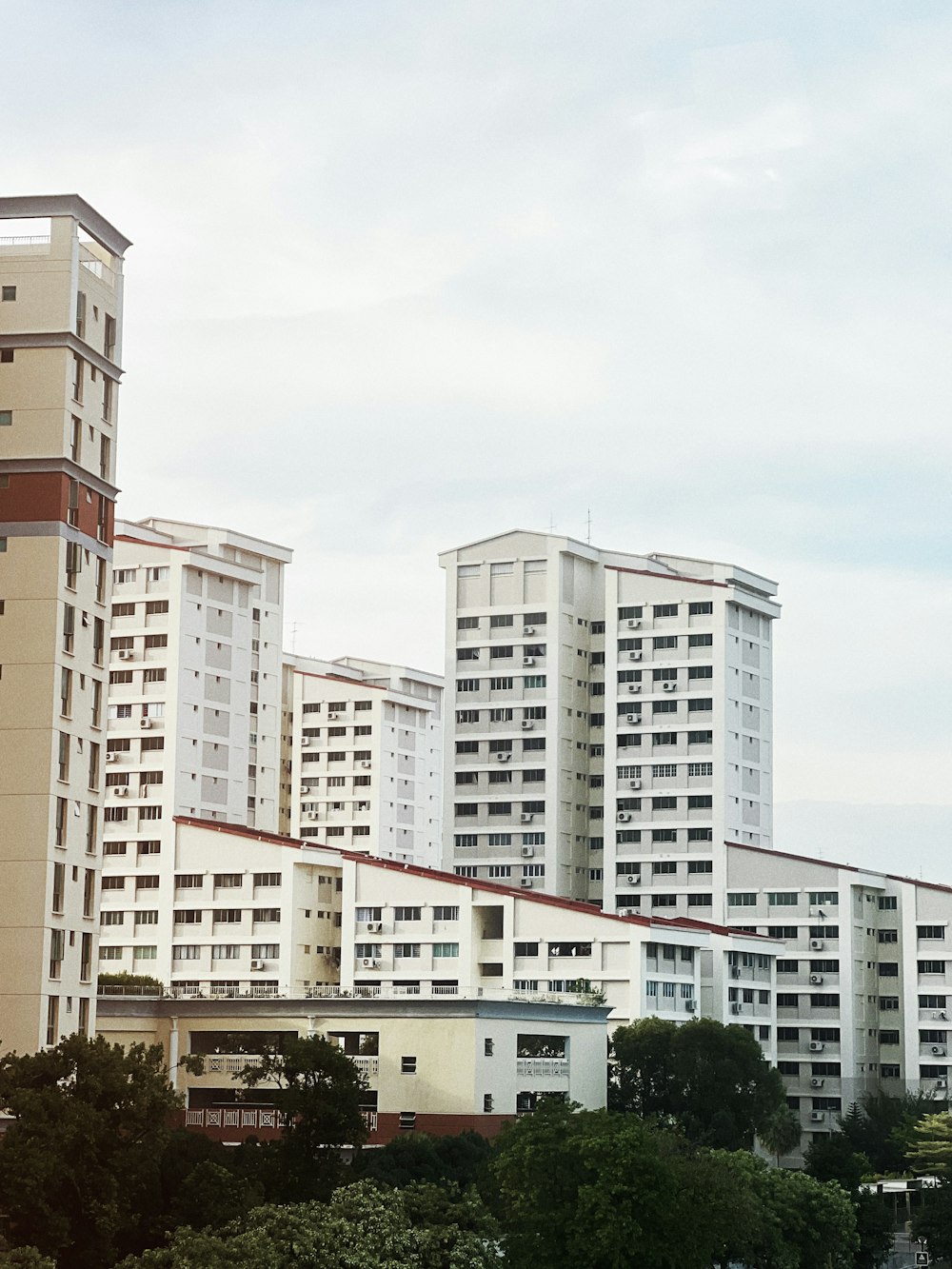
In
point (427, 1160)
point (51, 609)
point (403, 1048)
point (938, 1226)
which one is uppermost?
point (51, 609)

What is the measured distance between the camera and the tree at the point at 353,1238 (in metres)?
33.7

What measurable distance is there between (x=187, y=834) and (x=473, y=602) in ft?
86.7

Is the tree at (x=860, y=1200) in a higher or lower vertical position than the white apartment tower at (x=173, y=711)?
lower

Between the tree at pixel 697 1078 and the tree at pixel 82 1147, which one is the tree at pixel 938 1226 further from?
the tree at pixel 82 1147

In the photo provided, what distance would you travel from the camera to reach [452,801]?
10931 centimetres

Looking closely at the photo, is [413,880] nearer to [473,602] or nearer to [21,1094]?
[473,602]

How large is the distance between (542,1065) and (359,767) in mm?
57382

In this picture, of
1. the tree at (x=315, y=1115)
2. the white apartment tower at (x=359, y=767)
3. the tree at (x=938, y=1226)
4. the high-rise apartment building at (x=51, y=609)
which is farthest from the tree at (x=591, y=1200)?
the white apartment tower at (x=359, y=767)

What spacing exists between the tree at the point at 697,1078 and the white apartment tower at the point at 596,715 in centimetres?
2441

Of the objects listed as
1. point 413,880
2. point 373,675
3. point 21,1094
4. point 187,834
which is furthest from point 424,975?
point 373,675

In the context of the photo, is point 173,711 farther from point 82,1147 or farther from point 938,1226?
point 82,1147

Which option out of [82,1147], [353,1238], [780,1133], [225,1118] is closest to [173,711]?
[225,1118]

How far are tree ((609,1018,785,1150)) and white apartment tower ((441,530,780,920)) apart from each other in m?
24.4

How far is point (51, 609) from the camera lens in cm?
5009
